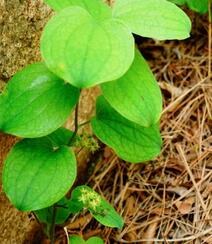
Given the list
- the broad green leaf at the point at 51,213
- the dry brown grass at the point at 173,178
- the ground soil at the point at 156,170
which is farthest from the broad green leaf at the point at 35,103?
the dry brown grass at the point at 173,178

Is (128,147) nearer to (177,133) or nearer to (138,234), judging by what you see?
(138,234)

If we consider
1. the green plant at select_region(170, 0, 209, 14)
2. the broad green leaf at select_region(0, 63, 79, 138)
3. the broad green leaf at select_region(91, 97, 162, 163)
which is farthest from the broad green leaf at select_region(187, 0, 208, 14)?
the broad green leaf at select_region(0, 63, 79, 138)

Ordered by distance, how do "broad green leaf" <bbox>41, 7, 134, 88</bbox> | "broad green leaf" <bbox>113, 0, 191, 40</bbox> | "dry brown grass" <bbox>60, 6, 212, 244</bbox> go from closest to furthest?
"broad green leaf" <bbox>41, 7, 134, 88</bbox>
"broad green leaf" <bbox>113, 0, 191, 40</bbox>
"dry brown grass" <bbox>60, 6, 212, 244</bbox>

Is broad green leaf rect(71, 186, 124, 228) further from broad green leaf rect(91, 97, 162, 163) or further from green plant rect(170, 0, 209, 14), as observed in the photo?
green plant rect(170, 0, 209, 14)

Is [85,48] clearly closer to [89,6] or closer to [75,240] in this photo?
[89,6]

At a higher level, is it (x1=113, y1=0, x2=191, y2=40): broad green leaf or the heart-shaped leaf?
(x1=113, y1=0, x2=191, y2=40): broad green leaf

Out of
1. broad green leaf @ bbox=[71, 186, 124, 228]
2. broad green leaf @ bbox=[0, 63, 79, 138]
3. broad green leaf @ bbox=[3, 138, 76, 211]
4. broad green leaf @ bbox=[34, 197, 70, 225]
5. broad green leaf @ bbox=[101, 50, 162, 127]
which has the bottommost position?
broad green leaf @ bbox=[34, 197, 70, 225]

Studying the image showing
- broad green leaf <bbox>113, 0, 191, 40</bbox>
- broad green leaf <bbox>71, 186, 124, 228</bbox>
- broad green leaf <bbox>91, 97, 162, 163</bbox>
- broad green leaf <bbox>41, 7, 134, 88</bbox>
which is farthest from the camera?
broad green leaf <bbox>91, 97, 162, 163</bbox>
